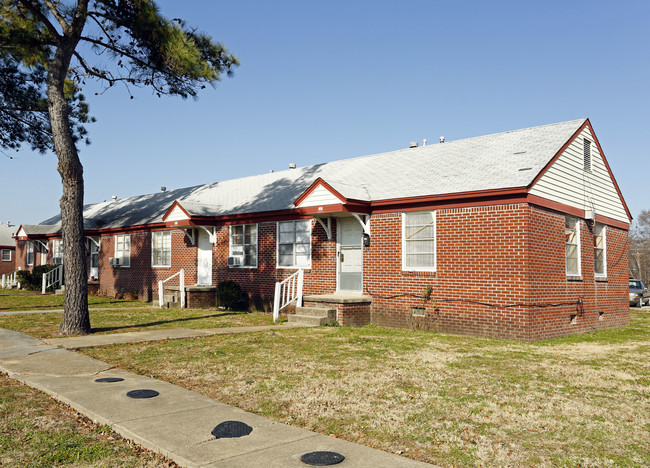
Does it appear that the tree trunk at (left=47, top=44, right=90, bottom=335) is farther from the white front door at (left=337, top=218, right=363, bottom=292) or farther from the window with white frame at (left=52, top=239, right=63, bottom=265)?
the window with white frame at (left=52, top=239, right=63, bottom=265)

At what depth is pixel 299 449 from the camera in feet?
16.1

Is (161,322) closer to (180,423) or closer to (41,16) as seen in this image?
(41,16)

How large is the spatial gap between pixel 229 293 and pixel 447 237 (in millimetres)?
8021

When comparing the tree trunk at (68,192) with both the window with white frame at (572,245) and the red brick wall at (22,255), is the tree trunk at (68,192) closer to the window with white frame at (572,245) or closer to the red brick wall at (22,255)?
the window with white frame at (572,245)

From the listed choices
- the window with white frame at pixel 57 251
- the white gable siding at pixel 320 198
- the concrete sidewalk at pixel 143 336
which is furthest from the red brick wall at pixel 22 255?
the white gable siding at pixel 320 198

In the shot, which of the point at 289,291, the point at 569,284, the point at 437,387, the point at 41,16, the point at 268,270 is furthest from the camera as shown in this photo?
the point at 268,270

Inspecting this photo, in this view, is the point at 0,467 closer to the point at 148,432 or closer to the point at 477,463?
the point at 148,432

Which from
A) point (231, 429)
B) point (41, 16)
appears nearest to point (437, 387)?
point (231, 429)

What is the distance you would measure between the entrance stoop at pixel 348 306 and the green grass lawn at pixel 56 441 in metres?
8.69

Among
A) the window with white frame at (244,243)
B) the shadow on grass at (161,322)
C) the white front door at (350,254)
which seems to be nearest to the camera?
the shadow on grass at (161,322)

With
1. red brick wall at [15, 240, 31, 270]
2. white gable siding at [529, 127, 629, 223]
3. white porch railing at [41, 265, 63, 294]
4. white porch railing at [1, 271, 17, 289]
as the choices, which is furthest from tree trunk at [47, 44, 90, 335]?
red brick wall at [15, 240, 31, 270]

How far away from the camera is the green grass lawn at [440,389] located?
5215mm

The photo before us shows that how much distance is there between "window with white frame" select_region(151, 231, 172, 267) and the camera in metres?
22.4

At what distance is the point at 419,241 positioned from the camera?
14242 millimetres
